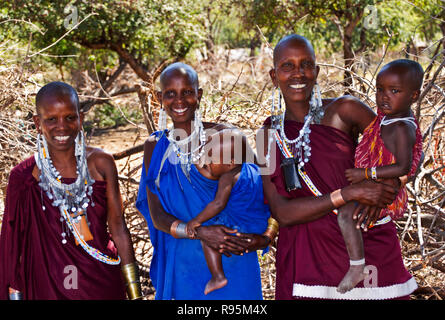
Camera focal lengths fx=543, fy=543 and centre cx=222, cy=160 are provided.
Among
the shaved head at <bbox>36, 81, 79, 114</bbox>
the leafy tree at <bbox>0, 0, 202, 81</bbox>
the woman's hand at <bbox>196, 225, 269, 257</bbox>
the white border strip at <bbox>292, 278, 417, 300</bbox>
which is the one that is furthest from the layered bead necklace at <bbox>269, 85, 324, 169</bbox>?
the leafy tree at <bbox>0, 0, 202, 81</bbox>

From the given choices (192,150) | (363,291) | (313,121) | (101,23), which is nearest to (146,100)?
(192,150)

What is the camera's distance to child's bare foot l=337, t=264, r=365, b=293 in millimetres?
2393

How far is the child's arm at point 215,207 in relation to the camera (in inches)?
105

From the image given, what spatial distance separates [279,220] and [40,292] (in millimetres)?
1213

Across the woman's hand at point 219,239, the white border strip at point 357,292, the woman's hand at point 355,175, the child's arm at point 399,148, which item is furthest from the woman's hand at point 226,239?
the child's arm at point 399,148

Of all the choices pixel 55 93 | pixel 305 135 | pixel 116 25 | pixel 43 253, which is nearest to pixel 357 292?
pixel 305 135

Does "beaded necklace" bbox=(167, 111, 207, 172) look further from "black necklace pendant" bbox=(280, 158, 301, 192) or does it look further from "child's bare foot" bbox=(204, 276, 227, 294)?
"child's bare foot" bbox=(204, 276, 227, 294)

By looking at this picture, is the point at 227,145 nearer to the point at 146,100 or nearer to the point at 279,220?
the point at 279,220

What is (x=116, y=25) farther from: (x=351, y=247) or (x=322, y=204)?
(x=351, y=247)

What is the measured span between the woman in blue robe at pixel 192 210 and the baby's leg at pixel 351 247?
18.9 inches

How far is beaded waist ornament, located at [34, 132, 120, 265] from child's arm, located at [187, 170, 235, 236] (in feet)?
1.46

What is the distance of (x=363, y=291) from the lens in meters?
2.45

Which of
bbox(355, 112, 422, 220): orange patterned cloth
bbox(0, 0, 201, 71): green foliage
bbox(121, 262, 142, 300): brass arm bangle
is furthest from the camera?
bbox(0, 0, 201, 71): green foliage

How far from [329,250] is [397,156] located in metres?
0.53
